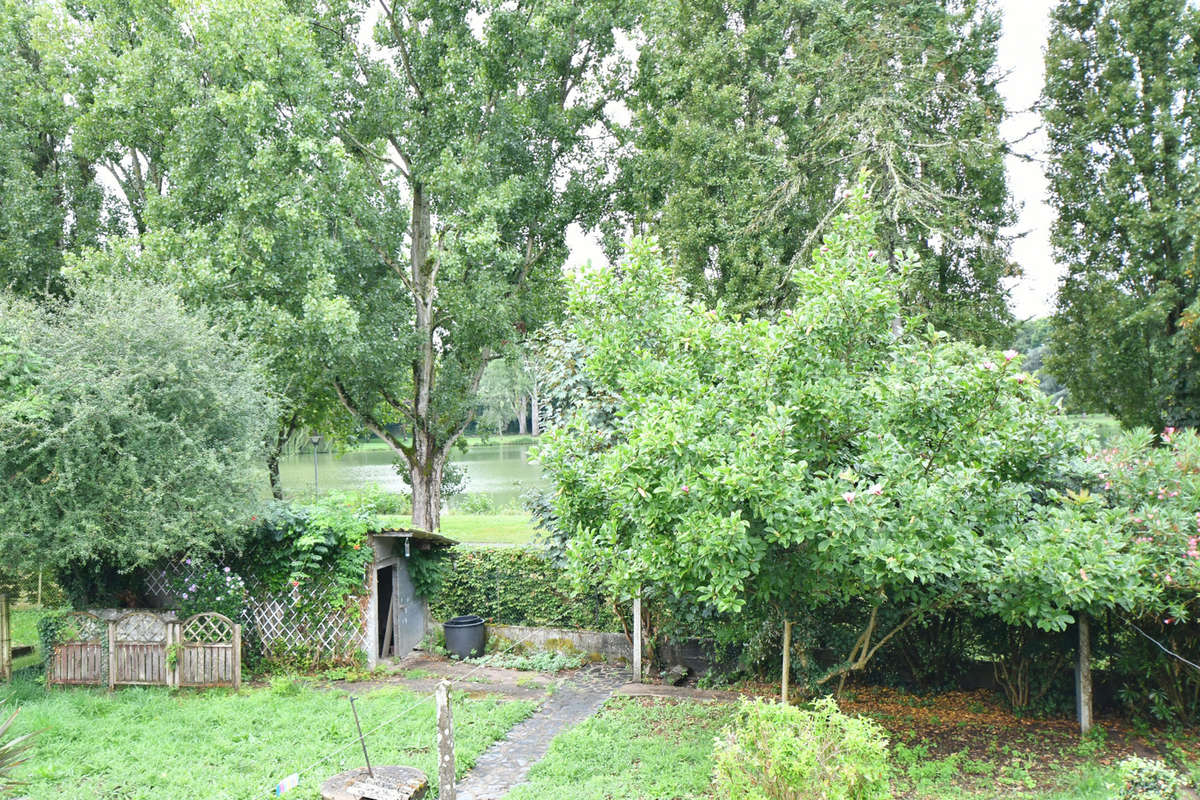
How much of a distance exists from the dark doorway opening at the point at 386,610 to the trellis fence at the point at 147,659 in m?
2.32

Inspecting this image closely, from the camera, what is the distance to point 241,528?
1024 cm

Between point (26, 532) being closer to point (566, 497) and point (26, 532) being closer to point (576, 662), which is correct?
point (566, 497)

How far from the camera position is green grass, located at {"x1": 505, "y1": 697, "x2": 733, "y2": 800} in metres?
6.61

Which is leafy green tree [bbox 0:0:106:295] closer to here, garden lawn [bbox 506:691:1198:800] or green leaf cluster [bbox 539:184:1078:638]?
green leaf cluster [bbox 539:184:1078:638]

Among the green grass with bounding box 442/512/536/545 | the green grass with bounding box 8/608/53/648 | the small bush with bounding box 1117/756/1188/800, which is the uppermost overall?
the small bush with bounding box 1117/756/1188/800

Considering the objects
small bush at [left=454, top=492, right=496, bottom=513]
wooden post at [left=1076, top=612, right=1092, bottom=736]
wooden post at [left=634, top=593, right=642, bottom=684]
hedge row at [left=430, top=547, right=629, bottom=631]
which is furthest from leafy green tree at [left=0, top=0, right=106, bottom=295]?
wooden post at [left=1076, top=612, right=1092, bottom=736]

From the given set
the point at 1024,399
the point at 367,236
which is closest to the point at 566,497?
the point at 1024,399

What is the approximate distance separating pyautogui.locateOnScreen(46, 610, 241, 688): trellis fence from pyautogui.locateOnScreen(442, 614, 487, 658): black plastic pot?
10.5ft

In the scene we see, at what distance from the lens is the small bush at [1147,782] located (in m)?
4.93

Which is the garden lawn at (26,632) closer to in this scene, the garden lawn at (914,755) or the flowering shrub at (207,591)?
the flowering shrub at (207,591)

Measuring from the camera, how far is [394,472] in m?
29.1

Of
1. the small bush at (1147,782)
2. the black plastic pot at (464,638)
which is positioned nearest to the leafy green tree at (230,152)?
the black plastic pot at (464,638)

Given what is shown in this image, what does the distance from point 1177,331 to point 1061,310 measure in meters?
3.00

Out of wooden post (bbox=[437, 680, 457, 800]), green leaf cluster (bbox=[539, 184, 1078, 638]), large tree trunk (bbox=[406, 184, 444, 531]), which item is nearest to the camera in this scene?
wooden post (bbox=[437, 680, 457, 800])
